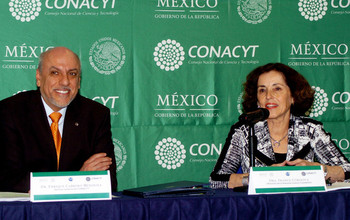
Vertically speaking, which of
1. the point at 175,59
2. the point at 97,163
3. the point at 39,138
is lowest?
the point at 97,163

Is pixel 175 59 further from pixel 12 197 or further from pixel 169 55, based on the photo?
pixel 12 197

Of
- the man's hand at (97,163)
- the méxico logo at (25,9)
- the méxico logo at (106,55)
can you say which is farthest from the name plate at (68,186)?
the méxico logo at (25,9)

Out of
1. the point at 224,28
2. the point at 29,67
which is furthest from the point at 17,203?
the point at 224,28

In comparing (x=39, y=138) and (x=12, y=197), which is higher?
(x=39, y=138)

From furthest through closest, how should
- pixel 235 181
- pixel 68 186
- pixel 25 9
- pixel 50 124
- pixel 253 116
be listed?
1. pixel 25 9
2. pixel 50 124
3. pixel 235 181
4. pixel 253 116
5. pixel 68 186

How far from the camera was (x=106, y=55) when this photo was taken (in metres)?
4.16

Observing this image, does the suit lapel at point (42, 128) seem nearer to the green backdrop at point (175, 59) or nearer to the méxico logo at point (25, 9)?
the green backdrop at point (175, 59)

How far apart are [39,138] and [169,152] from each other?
1.40m

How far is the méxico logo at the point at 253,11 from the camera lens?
14.4 ft

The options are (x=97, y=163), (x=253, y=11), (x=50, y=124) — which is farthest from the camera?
(x=253, y=11)

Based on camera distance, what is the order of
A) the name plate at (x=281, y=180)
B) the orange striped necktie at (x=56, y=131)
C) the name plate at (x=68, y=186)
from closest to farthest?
the name plate at (x=68, y=186) < the name plate at (x=281, y=180) < the orange striped necktie at (x=56, y=131)

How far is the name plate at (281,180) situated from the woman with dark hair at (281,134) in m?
0.83

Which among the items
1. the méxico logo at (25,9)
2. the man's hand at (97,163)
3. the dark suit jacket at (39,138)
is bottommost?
the man's hand at (97,163)

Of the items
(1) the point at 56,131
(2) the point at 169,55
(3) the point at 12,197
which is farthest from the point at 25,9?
(3) the point at 12,197
